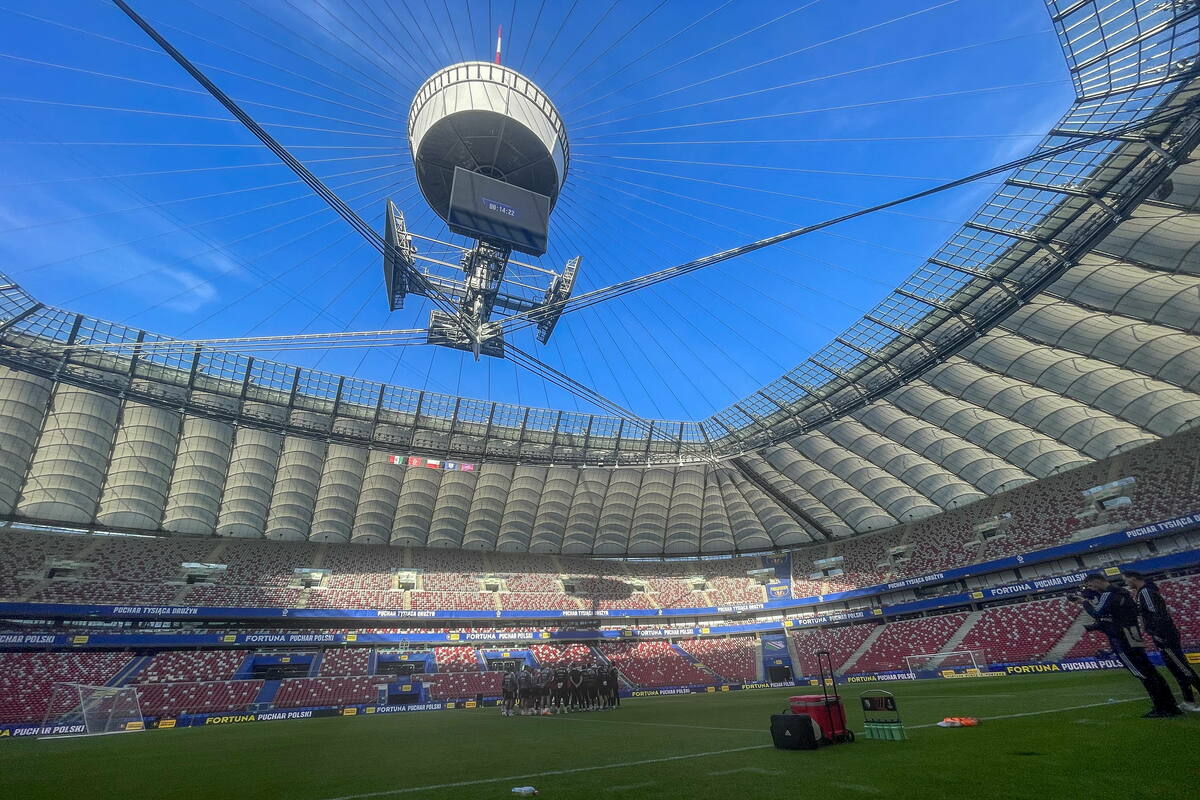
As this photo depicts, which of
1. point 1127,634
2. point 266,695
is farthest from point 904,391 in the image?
point 266,695

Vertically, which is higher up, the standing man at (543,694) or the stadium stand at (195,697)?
the standing man at (543,694)

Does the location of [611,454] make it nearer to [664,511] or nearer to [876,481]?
[664,511]

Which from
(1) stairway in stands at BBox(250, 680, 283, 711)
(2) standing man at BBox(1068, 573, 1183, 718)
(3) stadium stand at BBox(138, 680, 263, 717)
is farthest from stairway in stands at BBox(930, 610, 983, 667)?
(3) stadium stand at BBox(138, 680, 263, 717)

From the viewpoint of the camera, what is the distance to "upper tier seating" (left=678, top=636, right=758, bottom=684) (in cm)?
5456

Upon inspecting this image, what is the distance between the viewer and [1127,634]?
28.2ft

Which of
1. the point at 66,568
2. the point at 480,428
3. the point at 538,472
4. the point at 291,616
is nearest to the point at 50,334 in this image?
the point at 66,568

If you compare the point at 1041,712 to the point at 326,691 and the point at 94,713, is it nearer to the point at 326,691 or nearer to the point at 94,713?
the point at 94,713

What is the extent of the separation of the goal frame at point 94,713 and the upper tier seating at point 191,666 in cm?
733

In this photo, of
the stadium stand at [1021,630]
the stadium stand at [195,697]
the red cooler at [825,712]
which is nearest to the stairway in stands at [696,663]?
the stadium stand at [1021,630]

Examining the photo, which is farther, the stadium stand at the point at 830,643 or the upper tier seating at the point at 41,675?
the stadium stand at the point at 830,643

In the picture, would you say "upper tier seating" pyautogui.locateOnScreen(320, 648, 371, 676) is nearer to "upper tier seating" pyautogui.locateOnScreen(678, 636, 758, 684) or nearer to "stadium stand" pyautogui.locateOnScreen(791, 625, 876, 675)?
"upper tier seating" pyautogui.locateOnScreen(678, 636, 758, 684)

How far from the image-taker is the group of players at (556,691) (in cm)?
2586

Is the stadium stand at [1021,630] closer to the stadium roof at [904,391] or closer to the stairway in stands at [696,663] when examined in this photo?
the stadium roof at [904,391]

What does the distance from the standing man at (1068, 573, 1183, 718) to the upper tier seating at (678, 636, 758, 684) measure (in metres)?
50.1
